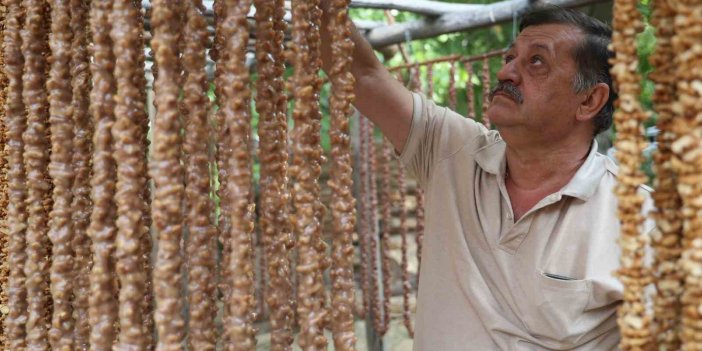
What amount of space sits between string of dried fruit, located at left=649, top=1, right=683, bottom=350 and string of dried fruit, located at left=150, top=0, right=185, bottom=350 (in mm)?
701

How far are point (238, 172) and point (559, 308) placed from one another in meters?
1.21

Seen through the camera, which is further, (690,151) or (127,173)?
(127,173)

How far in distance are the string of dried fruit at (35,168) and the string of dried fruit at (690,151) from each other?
1.10m

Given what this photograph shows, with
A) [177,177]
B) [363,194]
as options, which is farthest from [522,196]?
[363,194]

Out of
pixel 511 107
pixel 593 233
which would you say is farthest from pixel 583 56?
pixel 593 233

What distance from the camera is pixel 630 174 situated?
86 cm

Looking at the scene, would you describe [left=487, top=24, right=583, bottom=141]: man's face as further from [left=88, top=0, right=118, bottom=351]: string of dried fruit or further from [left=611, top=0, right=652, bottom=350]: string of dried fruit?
[left=88, top=0, right=118, bottom=351]: string of dried fruit

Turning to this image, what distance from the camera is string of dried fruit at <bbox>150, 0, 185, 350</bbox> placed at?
101 centimetres

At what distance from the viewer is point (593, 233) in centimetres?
192

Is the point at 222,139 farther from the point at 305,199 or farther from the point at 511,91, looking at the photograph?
the point at 511,91

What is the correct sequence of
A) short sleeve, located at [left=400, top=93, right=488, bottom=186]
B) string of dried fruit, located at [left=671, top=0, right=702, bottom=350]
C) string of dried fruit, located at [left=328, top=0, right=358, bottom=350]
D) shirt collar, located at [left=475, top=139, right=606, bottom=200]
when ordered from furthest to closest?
short sleeve, located at [left=400, top=93, right=488, bottom=186], shirt collar, located at [left=475, top=139, right=606, bottom=200], string of dried fruit, located at [left=328, top=0, right=358, bottom=350], string of dried fruit, located at [left=671, top=0, right=702, bottom=350]

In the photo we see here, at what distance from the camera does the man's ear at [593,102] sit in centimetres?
219

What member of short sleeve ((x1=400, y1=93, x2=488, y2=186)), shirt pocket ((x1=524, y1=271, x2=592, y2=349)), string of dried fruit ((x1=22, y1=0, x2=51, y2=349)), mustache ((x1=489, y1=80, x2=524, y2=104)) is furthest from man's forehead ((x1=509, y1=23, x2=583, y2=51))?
string of dried fruit ((x1=22, y1=0, x2=51, y2=349))

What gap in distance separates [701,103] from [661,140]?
97 mm
